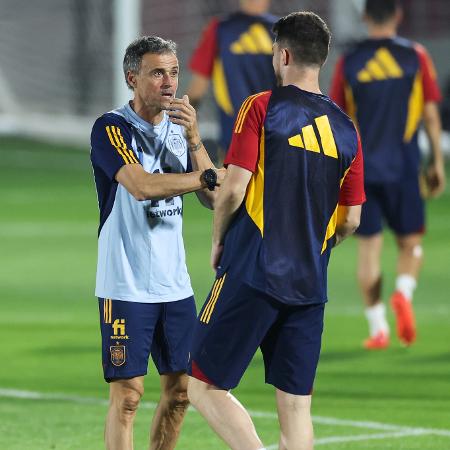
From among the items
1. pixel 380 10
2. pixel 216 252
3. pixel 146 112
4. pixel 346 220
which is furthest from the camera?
pixel 380 10

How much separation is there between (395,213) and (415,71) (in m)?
1.08

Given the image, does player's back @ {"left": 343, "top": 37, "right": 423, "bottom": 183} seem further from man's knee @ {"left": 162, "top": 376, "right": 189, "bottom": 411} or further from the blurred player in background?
man's knee @ {"left": 162, "top": 376, "right": 189, "bottom": 411}

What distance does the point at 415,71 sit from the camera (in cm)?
1090

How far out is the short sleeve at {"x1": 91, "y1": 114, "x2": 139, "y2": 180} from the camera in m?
6.09

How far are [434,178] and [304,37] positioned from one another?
5360mm

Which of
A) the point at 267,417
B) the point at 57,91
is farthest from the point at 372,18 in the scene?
the point at 57,91

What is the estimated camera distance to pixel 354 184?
19.6 ft

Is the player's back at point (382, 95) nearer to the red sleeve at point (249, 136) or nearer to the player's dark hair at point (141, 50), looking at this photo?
the player's dark hair at point (141, 50)

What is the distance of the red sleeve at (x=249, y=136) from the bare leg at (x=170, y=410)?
1343 millimetres

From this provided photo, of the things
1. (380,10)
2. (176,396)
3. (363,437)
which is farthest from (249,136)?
(380,10)

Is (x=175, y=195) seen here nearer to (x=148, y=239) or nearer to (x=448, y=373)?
(x=148, y=239)

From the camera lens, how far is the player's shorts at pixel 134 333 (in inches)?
246

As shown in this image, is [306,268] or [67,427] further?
[67,427]

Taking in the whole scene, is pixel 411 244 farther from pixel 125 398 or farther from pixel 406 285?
pixel 125 398
